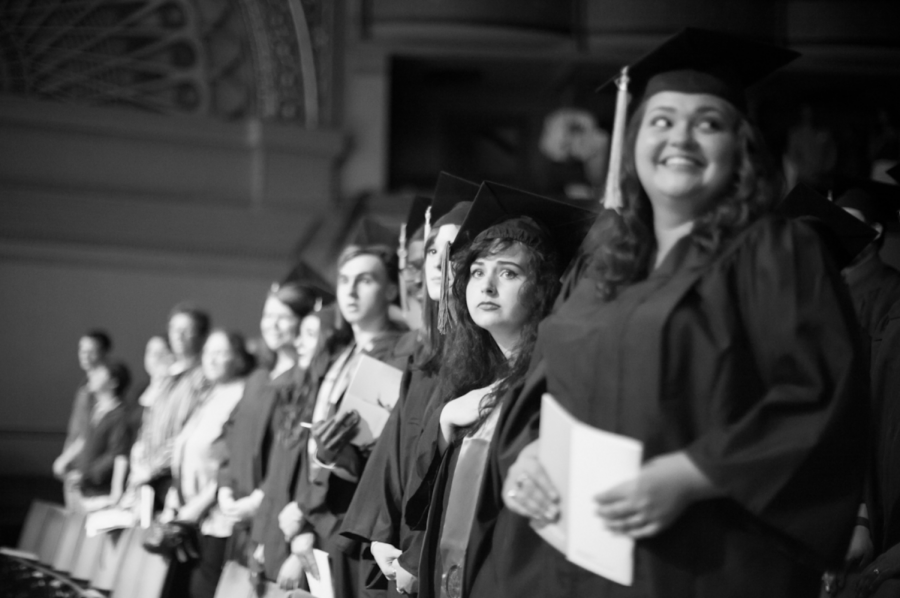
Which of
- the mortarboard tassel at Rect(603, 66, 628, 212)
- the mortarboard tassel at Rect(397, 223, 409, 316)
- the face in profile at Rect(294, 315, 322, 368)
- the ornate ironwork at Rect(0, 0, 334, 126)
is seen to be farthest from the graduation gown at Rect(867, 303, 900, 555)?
the ornate ironwork at Rect(0, 0, 334, 126)

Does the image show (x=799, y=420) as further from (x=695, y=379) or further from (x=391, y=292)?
(x=391, y=292)

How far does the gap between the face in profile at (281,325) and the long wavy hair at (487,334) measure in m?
2.03

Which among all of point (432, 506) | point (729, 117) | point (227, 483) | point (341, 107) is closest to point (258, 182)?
point (341, 107)

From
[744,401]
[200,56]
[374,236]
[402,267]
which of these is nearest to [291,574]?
[402,267]

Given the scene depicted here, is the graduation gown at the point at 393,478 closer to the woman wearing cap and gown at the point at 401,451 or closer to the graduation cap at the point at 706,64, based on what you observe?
the woman wearing cap and gown at the point at 401,451

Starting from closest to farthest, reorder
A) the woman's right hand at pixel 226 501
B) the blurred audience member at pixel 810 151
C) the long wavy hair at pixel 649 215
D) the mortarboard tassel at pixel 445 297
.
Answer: the long wavy hair at pixel 649 215 → the mortarboard tassel at pixel 445 297 → the woman's right hand at pixel 226 501 → the blurred audience member at pixel 810 151

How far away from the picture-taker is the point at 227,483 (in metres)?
4.50

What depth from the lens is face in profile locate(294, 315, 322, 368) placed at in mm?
4059

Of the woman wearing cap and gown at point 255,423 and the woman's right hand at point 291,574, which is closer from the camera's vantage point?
the woman's right hand at point 291,574

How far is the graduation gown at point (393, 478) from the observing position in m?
2.70

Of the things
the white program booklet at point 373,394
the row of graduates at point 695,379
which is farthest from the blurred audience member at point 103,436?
the row of graduates at point 695,379

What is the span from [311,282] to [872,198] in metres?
2.34

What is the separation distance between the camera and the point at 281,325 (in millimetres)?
4543

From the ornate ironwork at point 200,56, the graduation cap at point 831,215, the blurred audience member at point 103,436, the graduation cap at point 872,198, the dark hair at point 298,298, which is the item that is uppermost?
the ornate ironwork at point 200,56
